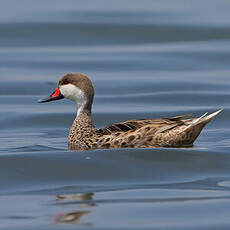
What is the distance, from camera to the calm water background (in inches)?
376

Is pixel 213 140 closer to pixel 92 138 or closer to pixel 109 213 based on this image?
pixel 92 138

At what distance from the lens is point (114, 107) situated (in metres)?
16.8

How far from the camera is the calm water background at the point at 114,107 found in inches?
376

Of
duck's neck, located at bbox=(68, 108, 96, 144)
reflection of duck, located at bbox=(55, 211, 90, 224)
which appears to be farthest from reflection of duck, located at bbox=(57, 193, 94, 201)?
duck's neck, located at bbox=(68, 108, 96, 144)

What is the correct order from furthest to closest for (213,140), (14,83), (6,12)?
(6,12), (14,83), (213,140)

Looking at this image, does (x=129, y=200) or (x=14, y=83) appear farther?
(x=14, y=83)

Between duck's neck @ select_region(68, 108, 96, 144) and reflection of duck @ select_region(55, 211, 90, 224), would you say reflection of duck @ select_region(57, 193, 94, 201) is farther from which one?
duck's neck @ select_region(68, 108, 96, 144)

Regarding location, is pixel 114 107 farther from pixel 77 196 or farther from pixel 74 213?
pixel 74 213

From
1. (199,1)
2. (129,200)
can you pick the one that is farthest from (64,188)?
(199,1)

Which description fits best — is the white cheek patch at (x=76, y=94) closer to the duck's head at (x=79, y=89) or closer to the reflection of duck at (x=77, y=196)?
the duck's head at (x=79, y=89)

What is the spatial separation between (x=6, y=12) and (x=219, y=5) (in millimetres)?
5968

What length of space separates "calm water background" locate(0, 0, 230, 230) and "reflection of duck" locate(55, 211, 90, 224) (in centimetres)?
2

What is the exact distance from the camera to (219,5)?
1057 inches

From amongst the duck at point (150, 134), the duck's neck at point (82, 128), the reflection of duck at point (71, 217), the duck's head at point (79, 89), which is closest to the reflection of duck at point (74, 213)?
the reflection of duck at point (71, 217)
